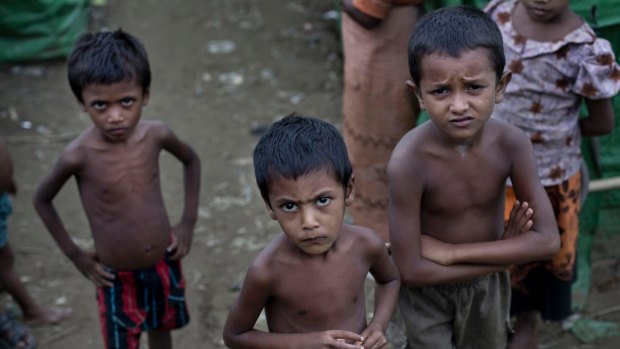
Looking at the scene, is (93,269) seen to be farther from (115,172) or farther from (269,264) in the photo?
(269,264)

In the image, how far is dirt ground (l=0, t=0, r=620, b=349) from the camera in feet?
12.7

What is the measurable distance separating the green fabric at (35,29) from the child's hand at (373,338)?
4.93 metres

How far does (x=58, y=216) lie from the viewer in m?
2.88

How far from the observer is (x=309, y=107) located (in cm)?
Answer: 560

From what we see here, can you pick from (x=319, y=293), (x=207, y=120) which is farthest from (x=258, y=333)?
(x=207, y=120)

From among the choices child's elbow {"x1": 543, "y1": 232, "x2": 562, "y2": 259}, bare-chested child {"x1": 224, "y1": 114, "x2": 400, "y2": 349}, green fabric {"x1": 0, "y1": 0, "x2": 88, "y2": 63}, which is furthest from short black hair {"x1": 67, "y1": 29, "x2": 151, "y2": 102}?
green fabric {"x1": 0, "y1": 0, "x2": 88, "y2": 63}

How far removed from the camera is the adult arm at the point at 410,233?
7.41 ft

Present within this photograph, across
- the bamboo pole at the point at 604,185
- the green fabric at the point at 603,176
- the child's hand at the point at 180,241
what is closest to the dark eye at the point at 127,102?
the child's hand at the point at 180,241

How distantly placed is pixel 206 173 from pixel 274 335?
292 centimetres

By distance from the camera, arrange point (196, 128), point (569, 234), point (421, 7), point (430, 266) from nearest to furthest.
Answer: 1. point (430, 266)
2. point (569, 234)
3. point (421, 7)
4. point (196, 128)

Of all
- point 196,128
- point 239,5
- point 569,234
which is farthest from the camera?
point 239,5

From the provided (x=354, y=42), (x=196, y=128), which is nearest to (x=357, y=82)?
(x=354, y=42)

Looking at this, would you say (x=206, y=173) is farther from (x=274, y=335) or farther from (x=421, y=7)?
(x=274, y=335)

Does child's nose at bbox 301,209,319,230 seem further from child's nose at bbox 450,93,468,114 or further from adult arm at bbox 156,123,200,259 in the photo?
adult arm at bbox 156,123,200,259
